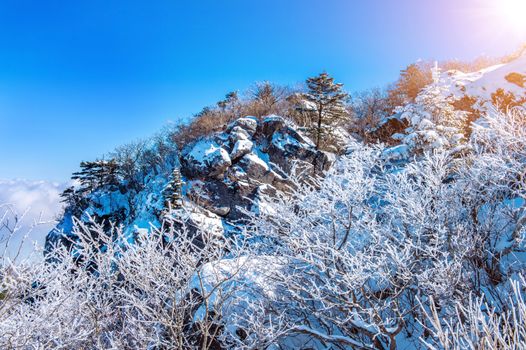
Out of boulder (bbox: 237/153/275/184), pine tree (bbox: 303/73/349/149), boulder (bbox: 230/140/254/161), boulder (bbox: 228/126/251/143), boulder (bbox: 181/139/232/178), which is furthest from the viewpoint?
pine tree (bbox: 303/73/349/149)

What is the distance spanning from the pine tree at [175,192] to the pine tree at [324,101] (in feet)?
37.1

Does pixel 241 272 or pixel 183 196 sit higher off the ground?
pixel 241 272

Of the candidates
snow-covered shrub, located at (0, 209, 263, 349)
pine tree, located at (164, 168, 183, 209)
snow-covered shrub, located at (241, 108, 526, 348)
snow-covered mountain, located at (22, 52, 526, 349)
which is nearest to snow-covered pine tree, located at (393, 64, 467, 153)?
snow-covered mountain, located at (22, 52, 526, 349)

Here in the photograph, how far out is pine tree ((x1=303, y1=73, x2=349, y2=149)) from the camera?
77.3ft

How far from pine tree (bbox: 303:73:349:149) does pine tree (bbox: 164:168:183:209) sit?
11.3m

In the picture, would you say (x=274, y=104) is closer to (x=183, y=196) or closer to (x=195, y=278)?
(x=183, y=196)

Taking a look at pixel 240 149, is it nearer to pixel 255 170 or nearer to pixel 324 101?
pixel 255 170

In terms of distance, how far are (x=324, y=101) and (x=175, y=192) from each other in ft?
44.9

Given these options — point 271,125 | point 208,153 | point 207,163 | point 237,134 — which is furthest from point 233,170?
point 271,125

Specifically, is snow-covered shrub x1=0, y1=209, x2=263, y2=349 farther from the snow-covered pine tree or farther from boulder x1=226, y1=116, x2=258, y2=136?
boulder x1=226, y1=116, x2=258, y2=136

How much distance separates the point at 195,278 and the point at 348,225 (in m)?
4.72

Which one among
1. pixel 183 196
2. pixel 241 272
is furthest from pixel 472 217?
pixel 183 196

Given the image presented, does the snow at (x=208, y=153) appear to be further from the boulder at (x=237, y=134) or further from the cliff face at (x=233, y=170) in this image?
the boulder at (x=237, y=134)

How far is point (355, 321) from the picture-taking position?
19.6 feet
